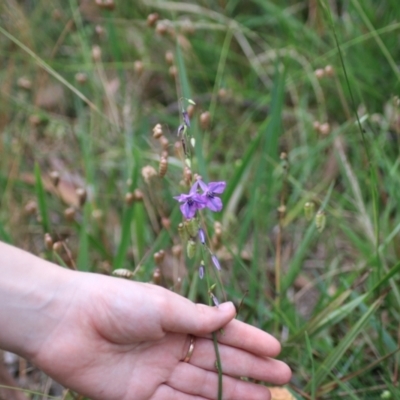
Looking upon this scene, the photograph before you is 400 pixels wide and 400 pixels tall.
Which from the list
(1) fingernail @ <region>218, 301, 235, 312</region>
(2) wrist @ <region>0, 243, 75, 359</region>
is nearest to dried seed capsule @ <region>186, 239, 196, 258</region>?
(1) fingernail @ <region>218, 301, 235, 312</region>

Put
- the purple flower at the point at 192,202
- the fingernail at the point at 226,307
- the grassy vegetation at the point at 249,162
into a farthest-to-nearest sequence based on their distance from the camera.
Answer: the grassy vegetation at the point at 249,162, the fingernail at the point at 226,307, the purple flower at the point at 192,202

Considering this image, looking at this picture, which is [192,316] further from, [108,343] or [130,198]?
[130,198]

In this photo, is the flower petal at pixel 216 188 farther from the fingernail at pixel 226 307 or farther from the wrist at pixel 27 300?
the wrist at pixel 27 300

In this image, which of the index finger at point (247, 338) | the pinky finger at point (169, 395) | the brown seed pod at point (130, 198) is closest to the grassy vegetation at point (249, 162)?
the brown seed pod at point (130, 198)

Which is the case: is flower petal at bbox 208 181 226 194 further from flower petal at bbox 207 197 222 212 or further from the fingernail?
the fingernail

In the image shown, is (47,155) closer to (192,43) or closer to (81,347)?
(192,43)

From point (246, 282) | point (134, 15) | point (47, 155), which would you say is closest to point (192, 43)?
point (134, 15)

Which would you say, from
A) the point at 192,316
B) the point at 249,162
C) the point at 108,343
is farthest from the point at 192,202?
the point at 249,162
